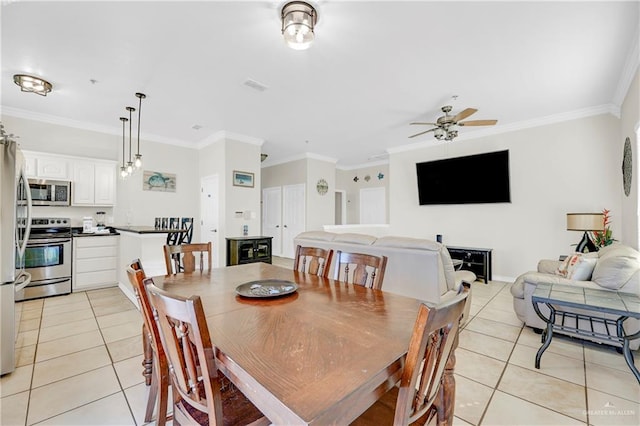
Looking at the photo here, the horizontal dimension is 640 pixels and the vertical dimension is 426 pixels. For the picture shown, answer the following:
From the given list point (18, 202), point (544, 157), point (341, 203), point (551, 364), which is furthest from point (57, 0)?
point (341, 203)

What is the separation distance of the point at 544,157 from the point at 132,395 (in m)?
6.22

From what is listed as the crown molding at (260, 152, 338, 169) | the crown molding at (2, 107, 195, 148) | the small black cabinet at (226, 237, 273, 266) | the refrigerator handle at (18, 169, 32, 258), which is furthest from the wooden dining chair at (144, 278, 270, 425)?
the crown molding at (260, 152, 338, 169)

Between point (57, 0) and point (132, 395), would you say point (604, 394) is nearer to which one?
point (132, 395)

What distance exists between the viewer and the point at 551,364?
2.20 m

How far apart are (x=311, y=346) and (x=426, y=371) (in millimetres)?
392

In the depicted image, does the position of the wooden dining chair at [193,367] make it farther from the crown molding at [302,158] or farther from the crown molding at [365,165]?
the crown molding at [365,165]

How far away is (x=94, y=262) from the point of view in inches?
170

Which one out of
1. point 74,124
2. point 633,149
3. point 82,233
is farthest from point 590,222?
point 74,124

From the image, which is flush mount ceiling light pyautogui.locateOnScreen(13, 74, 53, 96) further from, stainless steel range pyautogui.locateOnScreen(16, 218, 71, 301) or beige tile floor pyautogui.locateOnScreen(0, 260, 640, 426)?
beige tile floor pyautogui.locateOnScreen(0, 260, 640, 426)

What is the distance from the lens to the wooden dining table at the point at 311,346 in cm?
71

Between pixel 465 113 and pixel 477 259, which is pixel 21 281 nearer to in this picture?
pixel 465 113

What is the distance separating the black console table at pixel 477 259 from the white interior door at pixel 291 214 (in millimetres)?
3726

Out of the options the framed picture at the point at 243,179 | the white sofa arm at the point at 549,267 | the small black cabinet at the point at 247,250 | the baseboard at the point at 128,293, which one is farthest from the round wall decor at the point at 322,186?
the white sofa arm at the point at 549,267

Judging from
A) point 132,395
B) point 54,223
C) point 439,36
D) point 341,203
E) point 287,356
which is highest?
point 439,36
